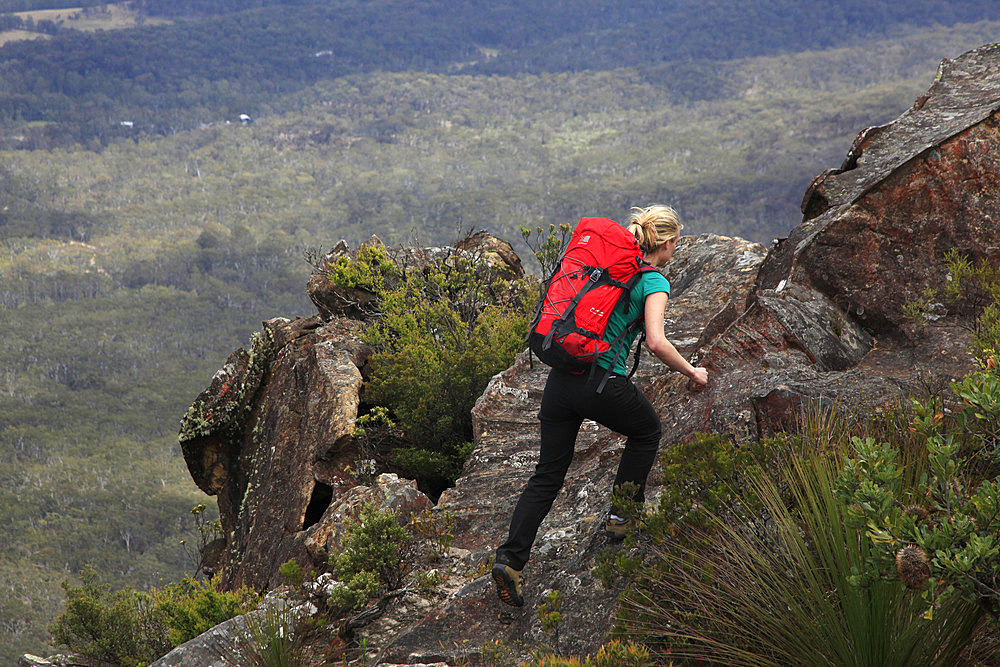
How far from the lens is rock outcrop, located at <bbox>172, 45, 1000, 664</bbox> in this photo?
540cm

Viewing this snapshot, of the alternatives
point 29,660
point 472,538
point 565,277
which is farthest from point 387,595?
point 29,660

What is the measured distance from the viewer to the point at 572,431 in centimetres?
504

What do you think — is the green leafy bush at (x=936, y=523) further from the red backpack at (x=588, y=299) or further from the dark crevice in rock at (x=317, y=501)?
the dark crevice in rock at (x=317, y=501)

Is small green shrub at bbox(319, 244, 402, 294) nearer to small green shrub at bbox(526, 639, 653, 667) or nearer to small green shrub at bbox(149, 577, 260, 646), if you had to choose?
small green shrub at bbox(149, 577, 260, 646)

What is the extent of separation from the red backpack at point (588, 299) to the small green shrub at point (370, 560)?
2.42 meters

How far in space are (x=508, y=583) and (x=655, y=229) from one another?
2.55m

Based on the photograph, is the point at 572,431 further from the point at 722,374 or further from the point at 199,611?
the point at 199,611

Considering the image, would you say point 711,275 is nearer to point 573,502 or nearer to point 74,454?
point 573,502

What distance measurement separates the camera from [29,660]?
7.37 m

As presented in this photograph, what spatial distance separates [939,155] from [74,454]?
190883 mm

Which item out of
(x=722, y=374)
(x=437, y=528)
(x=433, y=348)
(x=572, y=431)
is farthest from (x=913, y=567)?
(x=433, y=348)

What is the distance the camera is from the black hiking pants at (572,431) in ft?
15.6

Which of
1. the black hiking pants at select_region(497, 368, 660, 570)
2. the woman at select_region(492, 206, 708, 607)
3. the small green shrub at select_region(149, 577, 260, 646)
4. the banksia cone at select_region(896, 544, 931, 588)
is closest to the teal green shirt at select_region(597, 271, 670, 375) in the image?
the woman at select_region(492, 206, 708, 607)

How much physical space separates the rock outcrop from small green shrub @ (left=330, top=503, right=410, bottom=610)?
25cm
